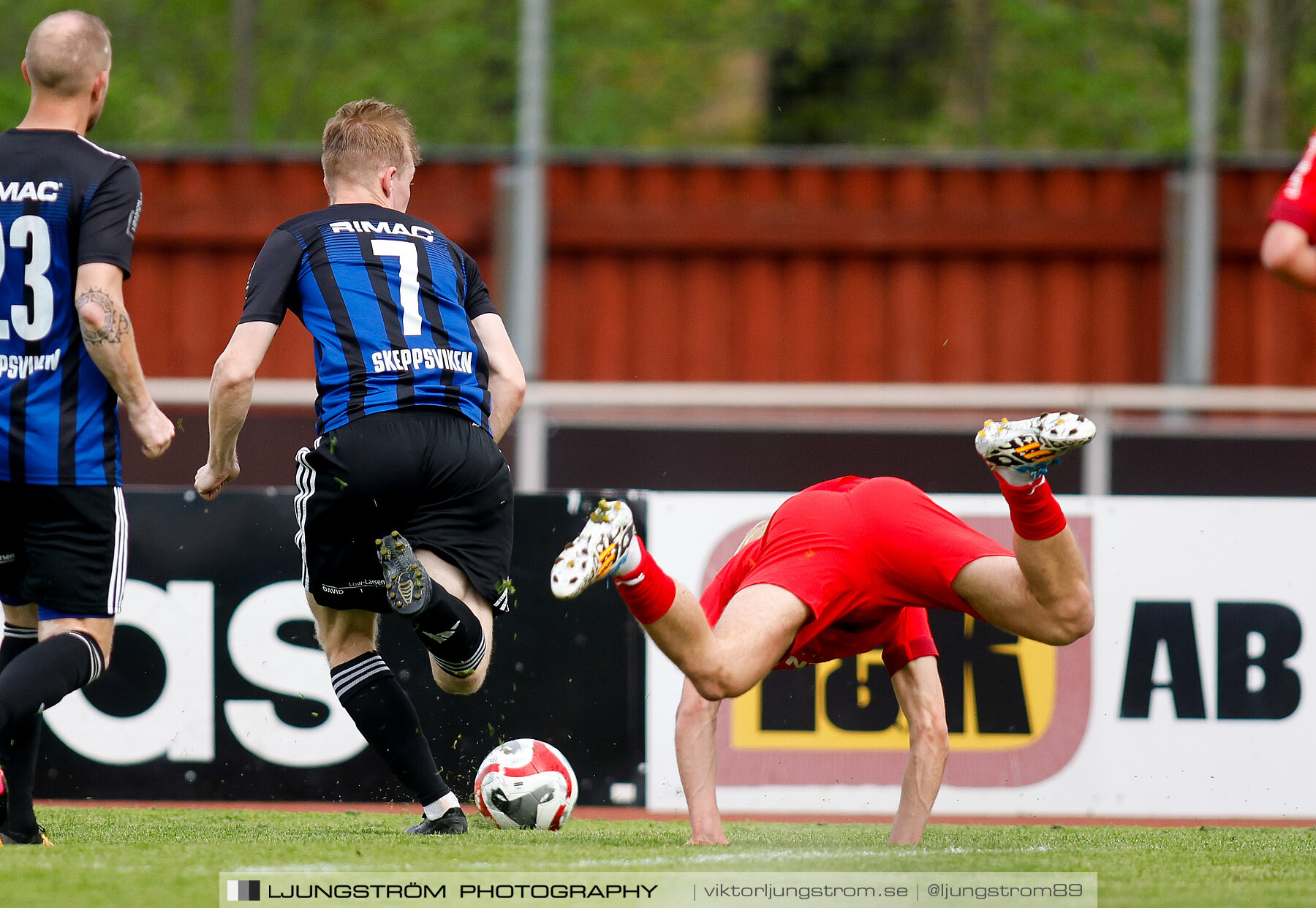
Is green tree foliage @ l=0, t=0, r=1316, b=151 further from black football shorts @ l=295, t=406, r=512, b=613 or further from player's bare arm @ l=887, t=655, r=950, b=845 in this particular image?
black football shorts @ l=295, t=406, r=512, b=613

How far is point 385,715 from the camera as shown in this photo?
413 centimetres

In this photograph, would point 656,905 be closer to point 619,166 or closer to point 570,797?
point 570,797

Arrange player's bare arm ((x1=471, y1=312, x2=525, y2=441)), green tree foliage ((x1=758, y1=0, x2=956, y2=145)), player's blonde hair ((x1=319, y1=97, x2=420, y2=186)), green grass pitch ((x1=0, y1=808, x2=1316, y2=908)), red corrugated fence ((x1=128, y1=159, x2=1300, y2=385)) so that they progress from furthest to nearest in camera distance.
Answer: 1. green tree foliage ((x1=758, y1=0, x2=956, y2=145))
2. red corrugated fence ((x1=128, y1=159, x2=1300, y2=385))
3. player's bare arm ((x1=471, y1=312, x2=525, y2=441))
4. player's blonde hair ((x1=319, y1=97, x2=420, y2=186))
5. green grass pitch ((x1=0, y1=808, x2=1316, y2=908))

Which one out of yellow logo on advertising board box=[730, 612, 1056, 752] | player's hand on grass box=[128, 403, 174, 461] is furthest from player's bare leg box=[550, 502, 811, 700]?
yellow logo on advertising board box=[730, 612, 1056, 752]

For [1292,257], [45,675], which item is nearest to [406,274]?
[45,675]

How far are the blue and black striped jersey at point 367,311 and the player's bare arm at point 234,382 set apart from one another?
56 millimetres

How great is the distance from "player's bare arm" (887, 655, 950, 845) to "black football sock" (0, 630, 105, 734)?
228 centimetres

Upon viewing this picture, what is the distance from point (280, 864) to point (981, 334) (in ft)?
28.2

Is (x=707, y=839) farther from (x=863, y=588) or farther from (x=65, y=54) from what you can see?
(x=65, y=54)

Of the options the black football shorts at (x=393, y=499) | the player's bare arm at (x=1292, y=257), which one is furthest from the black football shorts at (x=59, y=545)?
the player's bare arm at (x=1292, y=257)

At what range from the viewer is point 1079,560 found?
4.05 meters

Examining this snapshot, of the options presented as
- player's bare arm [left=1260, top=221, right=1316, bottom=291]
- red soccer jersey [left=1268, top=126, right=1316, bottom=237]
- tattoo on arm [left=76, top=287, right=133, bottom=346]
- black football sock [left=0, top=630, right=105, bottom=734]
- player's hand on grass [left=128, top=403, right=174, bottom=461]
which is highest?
red soccer jersey [left=1268, top=126, right=1316, bottom=237]

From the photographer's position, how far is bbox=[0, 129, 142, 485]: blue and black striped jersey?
3844 millimetres

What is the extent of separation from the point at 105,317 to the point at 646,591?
1522mm
